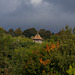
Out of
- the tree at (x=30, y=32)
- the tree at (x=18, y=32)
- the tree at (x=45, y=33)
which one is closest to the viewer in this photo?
the tree at (x=45, y=33)

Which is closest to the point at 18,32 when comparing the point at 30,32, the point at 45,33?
the point at 30,32

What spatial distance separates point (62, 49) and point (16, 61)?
22.9 feet

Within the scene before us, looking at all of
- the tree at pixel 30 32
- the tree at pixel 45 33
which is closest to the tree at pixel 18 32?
the tree at pixel 30 32

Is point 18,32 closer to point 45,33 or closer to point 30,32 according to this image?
point 30,32

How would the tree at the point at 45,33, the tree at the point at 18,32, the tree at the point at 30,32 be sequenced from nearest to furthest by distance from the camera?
the tree at the point at 45,33 < the tree at the point at 30,32 < the tree at the point at 18,32

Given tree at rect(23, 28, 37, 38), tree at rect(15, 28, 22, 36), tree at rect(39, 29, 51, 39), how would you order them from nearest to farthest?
tree at rect(39, 29, 51, 39)
tree at rect(23, 28, 37, 38)
tree at rect(15, 28, 22, 36)

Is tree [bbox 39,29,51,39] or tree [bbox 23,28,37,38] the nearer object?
tree [bbox 39,29,51,39]

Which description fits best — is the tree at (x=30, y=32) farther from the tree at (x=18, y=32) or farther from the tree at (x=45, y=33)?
the tree at (x=45, y=33)

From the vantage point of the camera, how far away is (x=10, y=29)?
8525 cm

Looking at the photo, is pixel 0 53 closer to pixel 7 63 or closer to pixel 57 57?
pixel 7 63

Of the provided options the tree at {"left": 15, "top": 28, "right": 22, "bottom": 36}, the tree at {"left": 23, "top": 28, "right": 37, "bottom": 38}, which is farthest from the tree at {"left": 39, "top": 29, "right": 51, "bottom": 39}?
the tree at {"left": 15, "top": 28, "right": 22, "bottom": 36}

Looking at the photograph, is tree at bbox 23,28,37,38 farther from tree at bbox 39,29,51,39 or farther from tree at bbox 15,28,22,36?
tree at bbox 39,29,51,39

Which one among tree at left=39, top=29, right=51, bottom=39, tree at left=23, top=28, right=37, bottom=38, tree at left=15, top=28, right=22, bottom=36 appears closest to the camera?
tree at left=39, top=29, right=51, bottom=39

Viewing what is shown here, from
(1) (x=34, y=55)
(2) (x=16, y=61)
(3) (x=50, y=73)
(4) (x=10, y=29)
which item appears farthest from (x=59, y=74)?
(4) (x=10, y=29)
